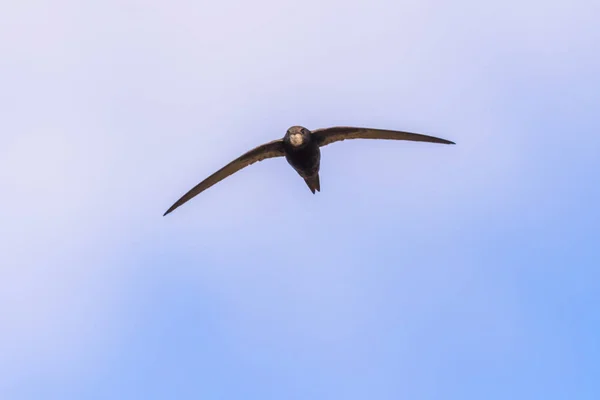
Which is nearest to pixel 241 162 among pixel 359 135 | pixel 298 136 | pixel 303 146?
pixel 303 146

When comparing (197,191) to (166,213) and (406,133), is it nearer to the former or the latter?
(166,213)

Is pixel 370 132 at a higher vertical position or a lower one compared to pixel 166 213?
higher

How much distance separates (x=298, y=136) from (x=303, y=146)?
59 cm

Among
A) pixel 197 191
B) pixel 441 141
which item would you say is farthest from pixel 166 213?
pixel 441 141

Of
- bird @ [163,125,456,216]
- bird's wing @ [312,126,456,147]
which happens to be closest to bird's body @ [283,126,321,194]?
bird @ [163,125,456,216]

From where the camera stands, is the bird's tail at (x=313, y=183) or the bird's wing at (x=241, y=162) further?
the bird's tail at (x=313, y=183)

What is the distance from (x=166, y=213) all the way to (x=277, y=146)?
5.08 m

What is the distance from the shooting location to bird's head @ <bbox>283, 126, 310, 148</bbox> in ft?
106

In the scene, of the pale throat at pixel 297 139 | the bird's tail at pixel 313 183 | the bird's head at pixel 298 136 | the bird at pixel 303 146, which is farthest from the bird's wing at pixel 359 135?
the bird's tail at pixel 313 183

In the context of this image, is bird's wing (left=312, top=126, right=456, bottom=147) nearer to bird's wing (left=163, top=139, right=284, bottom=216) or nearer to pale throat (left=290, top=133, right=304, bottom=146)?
pale throat (left=290, top=133, right=304, bottom=146)

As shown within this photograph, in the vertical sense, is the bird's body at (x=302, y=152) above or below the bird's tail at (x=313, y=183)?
below

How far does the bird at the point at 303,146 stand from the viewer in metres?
32.6

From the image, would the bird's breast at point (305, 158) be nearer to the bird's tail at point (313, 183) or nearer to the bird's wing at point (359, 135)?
the bird's wing at point (359, 135)

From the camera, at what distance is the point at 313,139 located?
33.1 metres
